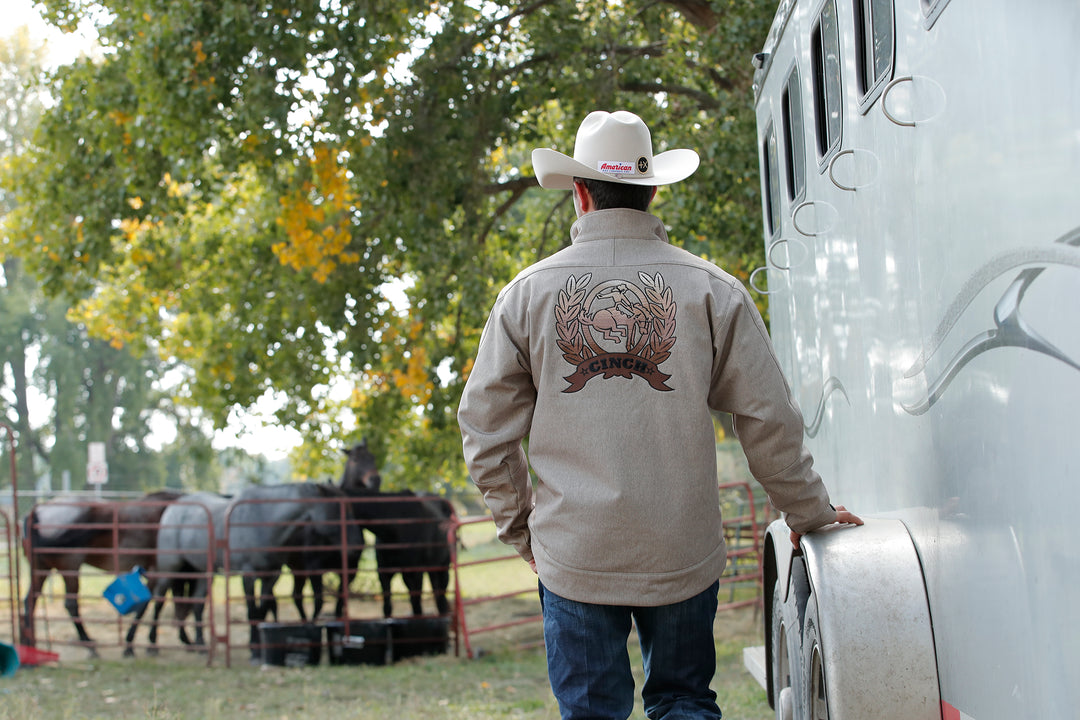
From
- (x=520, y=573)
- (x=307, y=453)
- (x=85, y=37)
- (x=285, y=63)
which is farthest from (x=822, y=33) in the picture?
(x=520, y=573)

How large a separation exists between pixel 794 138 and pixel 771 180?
0.94m

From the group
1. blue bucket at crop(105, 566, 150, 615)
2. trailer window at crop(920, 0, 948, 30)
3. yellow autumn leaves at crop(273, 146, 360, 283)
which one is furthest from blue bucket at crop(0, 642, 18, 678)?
trailer window at crop(920, 0, 948, 30)

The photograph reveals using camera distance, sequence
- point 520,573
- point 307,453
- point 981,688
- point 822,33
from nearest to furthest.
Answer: point 981,688 → point 822,33 → point 307,453 → point 520,573

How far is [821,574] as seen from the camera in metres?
2.57

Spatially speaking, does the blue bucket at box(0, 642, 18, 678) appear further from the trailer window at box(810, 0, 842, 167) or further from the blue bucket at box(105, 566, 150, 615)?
the trailer window at box(810, 0, 842, 167)

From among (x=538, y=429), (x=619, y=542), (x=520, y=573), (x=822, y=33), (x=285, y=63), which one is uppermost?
(x=285, y=63)

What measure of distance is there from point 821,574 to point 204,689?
6.59 metres

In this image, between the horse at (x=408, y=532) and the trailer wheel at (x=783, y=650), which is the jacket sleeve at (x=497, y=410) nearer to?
the trailer wheel at (x=783, y=650)

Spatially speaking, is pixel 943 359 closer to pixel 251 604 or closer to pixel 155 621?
pixel 251 604

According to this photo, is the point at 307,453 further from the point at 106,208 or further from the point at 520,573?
the point at 106,208

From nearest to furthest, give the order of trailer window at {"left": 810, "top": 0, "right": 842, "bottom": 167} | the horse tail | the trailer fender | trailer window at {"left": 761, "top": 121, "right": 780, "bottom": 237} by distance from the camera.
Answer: the trailer fender, trailer window at {"left": 810, "top": 0, "right": 842, "bottom": 167}, trailer window at {"left": 761, "top": 121, "right": 780, "bottom": 237}, the horse tail

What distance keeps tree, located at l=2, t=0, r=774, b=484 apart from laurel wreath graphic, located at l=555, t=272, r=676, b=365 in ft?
19.2

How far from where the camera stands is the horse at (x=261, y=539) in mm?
10375

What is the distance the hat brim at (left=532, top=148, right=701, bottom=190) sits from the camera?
8.93 ft
